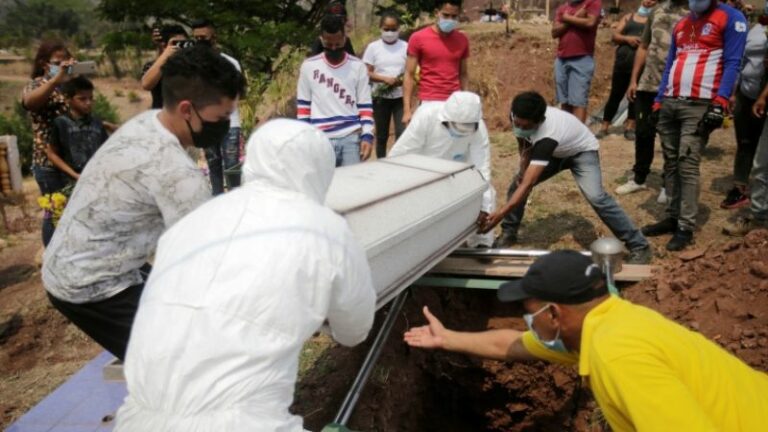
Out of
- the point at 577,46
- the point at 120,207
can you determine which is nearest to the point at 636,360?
the point at 120,207

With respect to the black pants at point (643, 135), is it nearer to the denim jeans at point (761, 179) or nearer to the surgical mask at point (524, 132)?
the denim jeans at point (761, 179)

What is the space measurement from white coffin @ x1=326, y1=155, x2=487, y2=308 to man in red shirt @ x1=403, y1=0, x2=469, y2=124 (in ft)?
3.50

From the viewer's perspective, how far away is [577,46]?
18.0 feet

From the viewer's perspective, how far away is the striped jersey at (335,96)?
14.1 ft

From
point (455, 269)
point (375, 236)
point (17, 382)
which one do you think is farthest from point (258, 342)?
point (17, 382)

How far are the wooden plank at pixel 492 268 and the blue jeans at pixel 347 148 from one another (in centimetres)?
110

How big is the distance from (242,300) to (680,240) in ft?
11.6

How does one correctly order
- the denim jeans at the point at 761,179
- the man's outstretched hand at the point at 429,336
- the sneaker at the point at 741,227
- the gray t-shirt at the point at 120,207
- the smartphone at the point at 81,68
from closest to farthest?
the gray t-shirt at the point at 120,207
the man's outstretched hand at the point at 429,336
the denim jeans at the point at 761,179
the smartphone at the point at 81,68
the sneaker at the point at 741,227

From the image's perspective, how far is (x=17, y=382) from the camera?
3.46 meters

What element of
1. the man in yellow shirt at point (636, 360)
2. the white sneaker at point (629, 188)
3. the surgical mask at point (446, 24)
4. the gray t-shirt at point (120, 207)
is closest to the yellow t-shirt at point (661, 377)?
the man in yellow shirt at point (636, 360)

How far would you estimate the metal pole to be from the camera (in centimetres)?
260

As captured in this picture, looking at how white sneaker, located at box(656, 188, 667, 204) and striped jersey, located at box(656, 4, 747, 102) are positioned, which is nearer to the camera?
striped jersey, located at box(656, 4, 747, 102)

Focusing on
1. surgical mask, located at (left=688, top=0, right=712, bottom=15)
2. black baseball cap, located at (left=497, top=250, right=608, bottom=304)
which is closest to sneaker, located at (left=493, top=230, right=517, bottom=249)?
surgical mask, located at (left=688, top=0, right=712, bottom=15)

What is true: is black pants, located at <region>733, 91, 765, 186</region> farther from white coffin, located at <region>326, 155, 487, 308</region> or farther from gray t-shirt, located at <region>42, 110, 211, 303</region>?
gray t-shirt, located at <region>42, 110, 211, 303</region>
